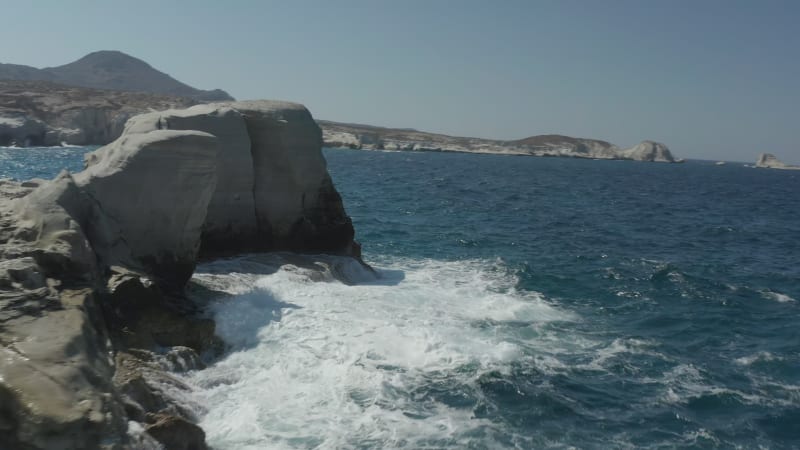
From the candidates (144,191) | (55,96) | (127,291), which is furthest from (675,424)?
(55,96)

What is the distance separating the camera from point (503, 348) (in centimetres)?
1552

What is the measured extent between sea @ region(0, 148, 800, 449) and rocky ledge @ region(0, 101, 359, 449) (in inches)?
47.3

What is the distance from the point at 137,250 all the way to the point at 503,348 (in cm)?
995

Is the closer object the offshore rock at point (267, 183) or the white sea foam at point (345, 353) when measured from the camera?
the white sea foam at point (345, 353)

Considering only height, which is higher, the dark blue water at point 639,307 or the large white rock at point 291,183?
the large white rock at point 291,183

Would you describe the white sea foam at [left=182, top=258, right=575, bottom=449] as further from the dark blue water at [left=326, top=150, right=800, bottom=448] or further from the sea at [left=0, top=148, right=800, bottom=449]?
the dark blue water at [left=326, top=150, right=800, bottom=448]

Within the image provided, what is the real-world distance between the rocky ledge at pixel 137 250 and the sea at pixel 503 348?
1.20m

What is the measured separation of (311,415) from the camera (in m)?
11.4

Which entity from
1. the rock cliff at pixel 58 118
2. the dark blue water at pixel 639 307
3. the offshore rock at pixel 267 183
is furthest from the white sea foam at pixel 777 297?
the rock cliff at pixel 58 118

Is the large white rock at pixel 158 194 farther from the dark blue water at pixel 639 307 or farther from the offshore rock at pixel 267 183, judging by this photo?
the dark blue water at pixel 639 307

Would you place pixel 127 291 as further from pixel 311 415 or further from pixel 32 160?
pixel 32 160

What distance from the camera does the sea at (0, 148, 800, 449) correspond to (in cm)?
1151

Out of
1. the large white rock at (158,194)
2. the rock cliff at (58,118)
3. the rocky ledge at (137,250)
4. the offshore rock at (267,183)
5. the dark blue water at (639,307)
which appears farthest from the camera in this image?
the rock cliff at (58,118)

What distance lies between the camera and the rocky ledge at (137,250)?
8.30 metres
